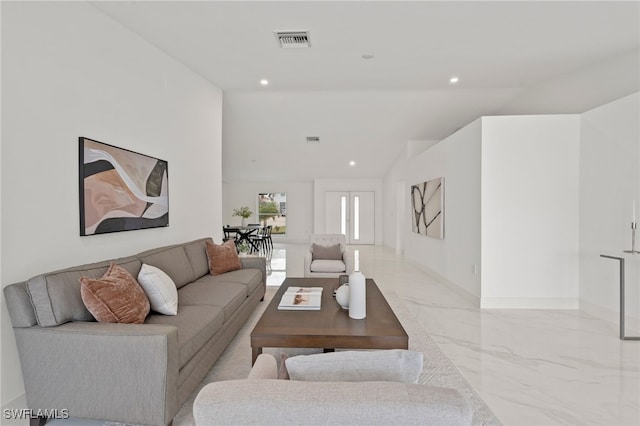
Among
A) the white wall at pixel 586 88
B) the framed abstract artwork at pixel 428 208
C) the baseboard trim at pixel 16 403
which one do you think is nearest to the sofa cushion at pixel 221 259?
the baseboard trim at pixel 16 403

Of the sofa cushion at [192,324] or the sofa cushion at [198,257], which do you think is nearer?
the sofa cushion at [192,324]

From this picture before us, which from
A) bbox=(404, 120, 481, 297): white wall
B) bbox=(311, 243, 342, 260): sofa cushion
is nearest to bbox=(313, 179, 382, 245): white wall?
bbox=(404, 120, 481, 297): white wall

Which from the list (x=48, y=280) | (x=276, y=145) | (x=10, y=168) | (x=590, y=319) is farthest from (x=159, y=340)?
(x=276, y=145)

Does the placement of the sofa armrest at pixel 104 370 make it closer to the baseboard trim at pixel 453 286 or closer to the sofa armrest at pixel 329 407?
the sofa armrest at pixel 329 407

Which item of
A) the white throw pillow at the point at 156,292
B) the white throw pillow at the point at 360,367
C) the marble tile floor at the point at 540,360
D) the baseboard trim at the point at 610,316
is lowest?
the marble tile floor at the point at 540,360

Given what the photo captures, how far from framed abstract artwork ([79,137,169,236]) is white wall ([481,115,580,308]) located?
12.5ft

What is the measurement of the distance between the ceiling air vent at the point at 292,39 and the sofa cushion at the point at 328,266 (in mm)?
2818

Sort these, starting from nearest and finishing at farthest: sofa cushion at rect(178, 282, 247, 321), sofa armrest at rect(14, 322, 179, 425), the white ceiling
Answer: sofa armrest at rect(14, 322, 179, 425)
sofa cushion at rect(178, 282, 247, 321)
the white ceiling

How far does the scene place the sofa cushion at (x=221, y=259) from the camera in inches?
148

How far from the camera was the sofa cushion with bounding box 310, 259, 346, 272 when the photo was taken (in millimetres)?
4570

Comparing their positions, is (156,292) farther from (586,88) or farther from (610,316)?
(586,88)

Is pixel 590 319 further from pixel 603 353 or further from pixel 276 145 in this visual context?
pixel 276 145

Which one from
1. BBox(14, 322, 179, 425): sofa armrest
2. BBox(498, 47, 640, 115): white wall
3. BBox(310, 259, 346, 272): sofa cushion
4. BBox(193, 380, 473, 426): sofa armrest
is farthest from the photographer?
BBox(310, 259, 346, 272): sofa cushion

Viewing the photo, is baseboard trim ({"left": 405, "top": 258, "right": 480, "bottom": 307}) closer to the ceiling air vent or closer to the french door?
the ceiling air vent
